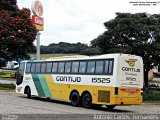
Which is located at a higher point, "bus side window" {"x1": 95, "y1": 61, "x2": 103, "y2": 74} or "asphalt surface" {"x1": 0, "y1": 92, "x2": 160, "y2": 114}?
"bus side window" {"x1": 95, "y1": 61, "x2": 103, "y2": 74}

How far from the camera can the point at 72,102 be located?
2414 cm

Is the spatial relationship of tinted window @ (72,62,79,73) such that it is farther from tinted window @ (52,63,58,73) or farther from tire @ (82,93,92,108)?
tinted window @ (52,63,58,73)

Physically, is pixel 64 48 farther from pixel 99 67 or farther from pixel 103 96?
pixel 103 96

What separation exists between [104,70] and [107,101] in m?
1.71

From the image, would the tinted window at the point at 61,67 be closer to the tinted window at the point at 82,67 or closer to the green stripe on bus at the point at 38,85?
the tinted window at the point at 82,67

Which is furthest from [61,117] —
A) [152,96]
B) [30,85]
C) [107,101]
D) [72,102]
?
[152,96]

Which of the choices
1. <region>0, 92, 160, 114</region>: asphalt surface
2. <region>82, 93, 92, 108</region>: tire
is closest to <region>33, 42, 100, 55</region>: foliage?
<region>0, 92, 160, 114</region>: asphalt surface

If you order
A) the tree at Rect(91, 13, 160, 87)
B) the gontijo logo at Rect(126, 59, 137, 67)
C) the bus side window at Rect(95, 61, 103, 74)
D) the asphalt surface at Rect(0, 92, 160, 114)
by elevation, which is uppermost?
the tree at Rect(91, 13, 160, 87)

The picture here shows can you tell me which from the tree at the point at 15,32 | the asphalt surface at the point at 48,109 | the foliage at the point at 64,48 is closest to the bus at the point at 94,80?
the asphalt surface at the point at 48,109

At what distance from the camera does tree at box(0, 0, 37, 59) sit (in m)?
35.6

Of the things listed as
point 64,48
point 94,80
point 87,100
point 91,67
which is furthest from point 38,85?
point 64,48

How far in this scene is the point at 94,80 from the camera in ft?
74.2

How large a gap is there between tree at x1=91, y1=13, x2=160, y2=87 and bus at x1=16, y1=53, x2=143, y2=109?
11.5 m

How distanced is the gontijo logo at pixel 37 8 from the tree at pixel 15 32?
2276 mm
